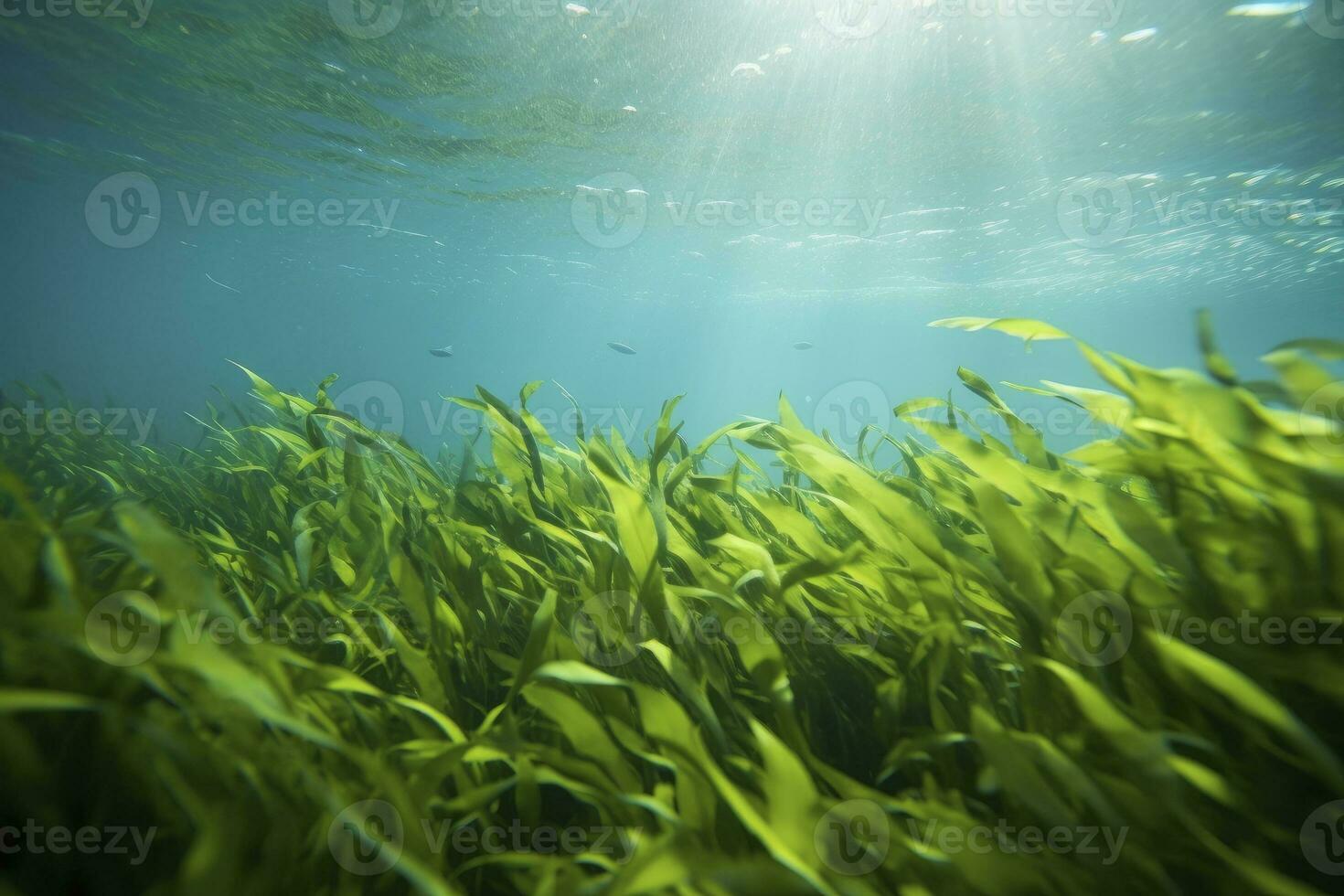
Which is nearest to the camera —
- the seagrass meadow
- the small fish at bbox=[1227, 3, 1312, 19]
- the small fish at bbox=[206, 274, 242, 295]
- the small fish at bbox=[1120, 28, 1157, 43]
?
the seagrass meadow

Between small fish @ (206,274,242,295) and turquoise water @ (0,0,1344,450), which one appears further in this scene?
small fish @ (206,274,242,295)

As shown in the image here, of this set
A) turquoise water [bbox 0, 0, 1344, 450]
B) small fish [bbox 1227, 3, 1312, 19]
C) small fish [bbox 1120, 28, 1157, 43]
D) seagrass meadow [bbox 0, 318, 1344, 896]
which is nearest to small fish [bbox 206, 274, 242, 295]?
turquoise water [bbox 0, 0, 1344, 450]

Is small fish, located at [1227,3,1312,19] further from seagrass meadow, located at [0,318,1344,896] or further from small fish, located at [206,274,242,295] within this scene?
small fish, located at [206,274,242,295]

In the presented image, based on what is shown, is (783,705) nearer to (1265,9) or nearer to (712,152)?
(1265,9)

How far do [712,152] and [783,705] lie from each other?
665 inches

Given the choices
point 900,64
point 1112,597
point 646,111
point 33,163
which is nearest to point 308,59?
point 646,111

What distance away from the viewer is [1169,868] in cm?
83

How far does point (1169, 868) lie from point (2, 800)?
5.84 ft

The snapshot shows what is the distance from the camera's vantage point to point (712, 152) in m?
15.2

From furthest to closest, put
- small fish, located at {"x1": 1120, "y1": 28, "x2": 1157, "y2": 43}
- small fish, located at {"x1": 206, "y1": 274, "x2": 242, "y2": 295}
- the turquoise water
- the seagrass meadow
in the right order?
small fish, located at {"x1": 206, "y1": 274, "x2": 242, "y2": 295} → the turquoise water → small fish, located at {"x1": 1120, "y1": 28, "x2": 1157, "y2": 43} → the seagrass meadow

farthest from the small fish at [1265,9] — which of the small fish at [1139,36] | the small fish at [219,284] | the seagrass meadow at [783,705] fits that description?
the small fish at [219,284]

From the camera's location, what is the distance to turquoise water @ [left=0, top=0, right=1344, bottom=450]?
995 cm

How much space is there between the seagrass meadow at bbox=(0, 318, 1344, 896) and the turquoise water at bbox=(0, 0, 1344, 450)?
3413 mm

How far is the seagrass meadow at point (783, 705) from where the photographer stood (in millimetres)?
784
